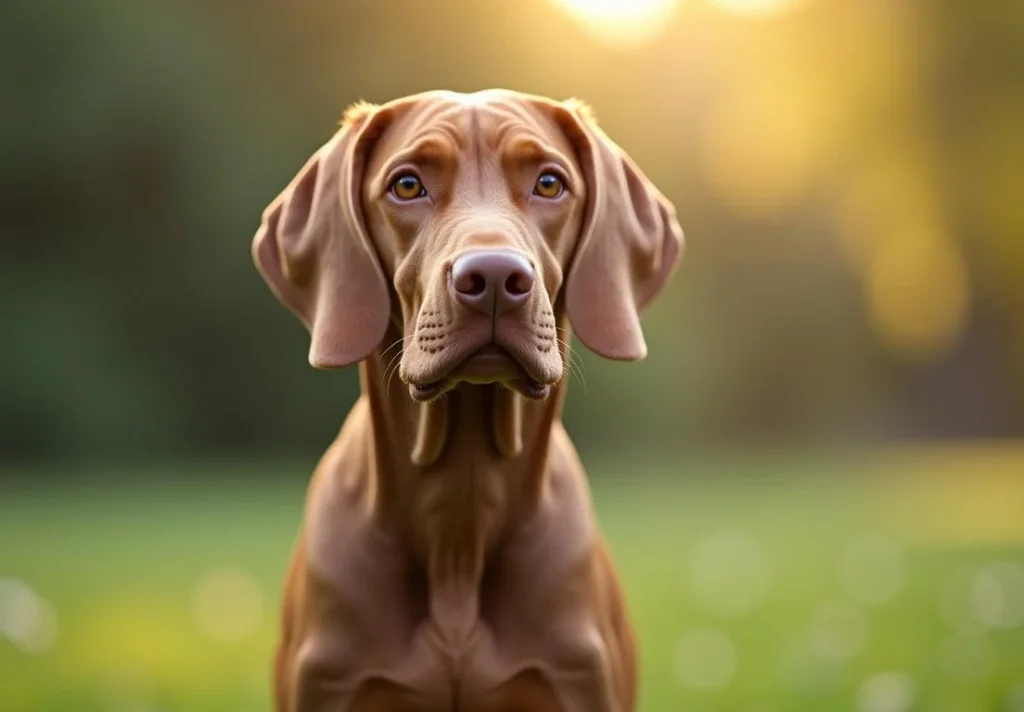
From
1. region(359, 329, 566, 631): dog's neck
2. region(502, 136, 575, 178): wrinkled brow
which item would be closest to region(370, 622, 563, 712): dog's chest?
region(359, 329, 566, 631): dog's neck

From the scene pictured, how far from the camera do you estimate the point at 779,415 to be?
23219 millimetres

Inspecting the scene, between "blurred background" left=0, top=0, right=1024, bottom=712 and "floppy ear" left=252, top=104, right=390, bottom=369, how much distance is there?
242 inches

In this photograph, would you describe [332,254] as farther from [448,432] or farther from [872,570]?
[872,570]

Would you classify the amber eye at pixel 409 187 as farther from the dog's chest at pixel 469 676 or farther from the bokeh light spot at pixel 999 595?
the bokeh light spot at pixel 999 595

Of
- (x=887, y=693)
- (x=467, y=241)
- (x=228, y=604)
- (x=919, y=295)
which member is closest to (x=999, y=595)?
(x=887, y=693)

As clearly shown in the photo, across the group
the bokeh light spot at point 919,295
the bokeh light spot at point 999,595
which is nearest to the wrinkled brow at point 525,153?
the bokeh light spot at point 999,595

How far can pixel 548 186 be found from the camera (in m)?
3.74

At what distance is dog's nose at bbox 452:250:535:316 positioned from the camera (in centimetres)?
328

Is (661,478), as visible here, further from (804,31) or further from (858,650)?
(858,650)

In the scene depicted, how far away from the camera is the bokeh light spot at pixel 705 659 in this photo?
6332mm

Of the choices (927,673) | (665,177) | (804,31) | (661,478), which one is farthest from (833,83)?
(927,673)

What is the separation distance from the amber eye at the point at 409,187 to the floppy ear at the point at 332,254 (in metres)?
0.15

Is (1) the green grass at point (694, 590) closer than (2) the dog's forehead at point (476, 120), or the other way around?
(2) the dog's forehead at point (476, 120)

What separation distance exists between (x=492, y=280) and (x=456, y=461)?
28.6 inches
